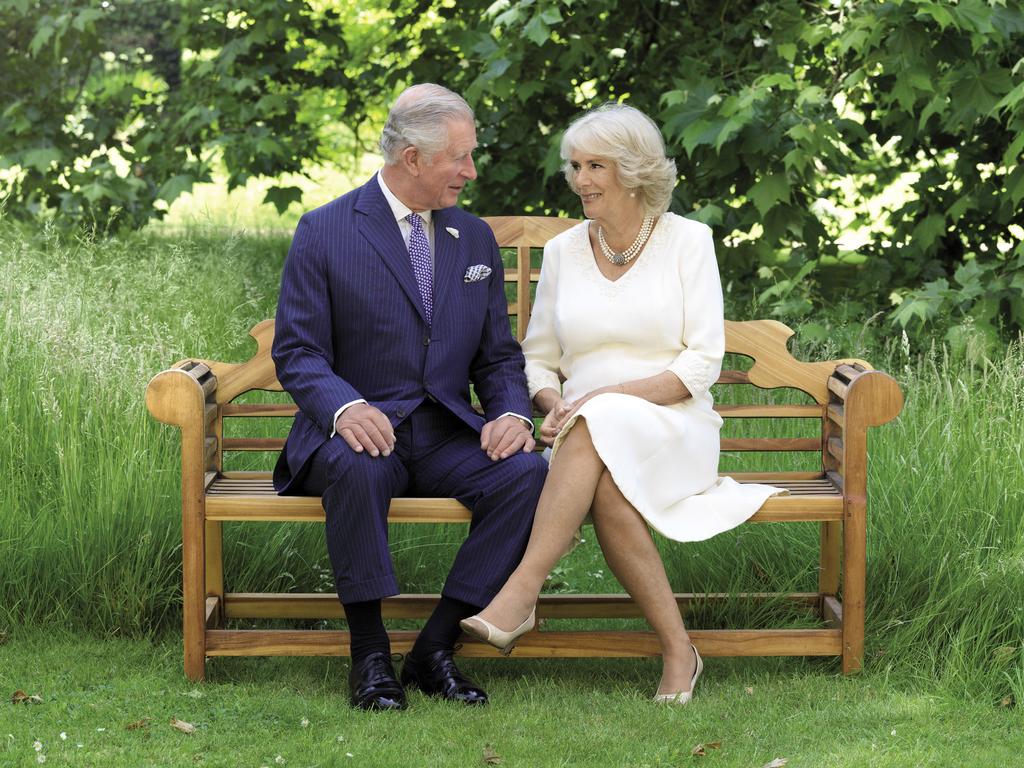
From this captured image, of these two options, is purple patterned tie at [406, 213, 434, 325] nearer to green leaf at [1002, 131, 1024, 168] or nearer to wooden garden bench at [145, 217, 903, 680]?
wooden garden bench at [145, 217, 903, 680]

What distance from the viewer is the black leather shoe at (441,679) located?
339cm

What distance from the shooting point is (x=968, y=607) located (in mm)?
3584

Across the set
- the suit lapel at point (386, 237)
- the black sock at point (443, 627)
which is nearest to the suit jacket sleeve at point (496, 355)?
the suit lapel at point (386, 237)

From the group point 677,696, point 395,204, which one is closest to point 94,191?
point 395,204

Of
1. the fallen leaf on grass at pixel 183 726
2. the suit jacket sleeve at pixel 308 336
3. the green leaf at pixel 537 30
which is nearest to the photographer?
the fallen leaf on grass at pixel 183 726

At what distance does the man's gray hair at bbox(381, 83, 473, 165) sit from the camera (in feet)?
11.5

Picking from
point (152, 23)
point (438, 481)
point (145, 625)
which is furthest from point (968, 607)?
point (152, 23)

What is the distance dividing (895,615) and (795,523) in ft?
1.62

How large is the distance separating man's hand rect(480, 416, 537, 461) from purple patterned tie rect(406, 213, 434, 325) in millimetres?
367

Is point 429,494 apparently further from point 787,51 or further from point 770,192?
point 787,51

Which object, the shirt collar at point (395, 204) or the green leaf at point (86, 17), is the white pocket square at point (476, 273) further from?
the green leaf at point (86, 17)

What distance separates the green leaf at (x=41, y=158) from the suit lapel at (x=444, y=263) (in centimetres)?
389

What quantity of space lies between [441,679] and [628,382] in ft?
3.08

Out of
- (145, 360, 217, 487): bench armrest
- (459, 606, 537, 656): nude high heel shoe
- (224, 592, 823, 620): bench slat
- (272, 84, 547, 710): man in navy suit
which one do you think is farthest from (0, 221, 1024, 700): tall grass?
(459, 606, 537, 656): nude high heel shoe
